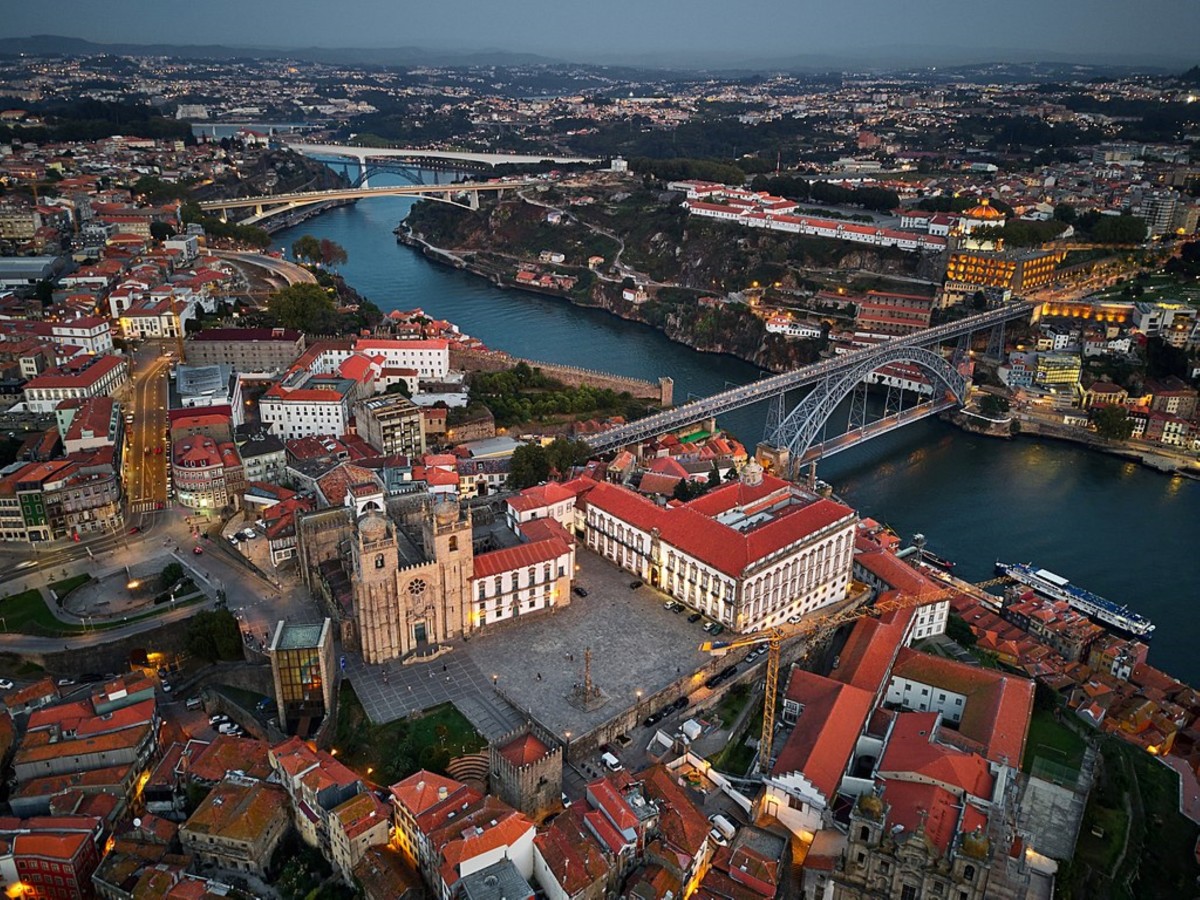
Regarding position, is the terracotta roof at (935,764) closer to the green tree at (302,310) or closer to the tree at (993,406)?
the tree at (993,406)

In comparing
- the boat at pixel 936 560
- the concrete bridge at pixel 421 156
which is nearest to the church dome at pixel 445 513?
the boat at pixel 936 560

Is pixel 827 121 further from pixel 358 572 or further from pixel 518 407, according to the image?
pixel 358 572

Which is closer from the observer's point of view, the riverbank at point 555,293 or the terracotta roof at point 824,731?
the terracotta roof at point 824,731

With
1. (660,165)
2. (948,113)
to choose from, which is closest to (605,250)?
(660,165)

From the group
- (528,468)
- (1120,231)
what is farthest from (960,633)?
(1120,231)

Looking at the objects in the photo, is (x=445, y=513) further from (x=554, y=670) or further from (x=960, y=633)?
(x=960, y=633)

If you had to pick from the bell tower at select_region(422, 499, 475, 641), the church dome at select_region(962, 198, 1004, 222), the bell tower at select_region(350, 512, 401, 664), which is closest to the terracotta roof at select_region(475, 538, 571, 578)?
the bell tower at select_region(422, 499, 475, 641)
